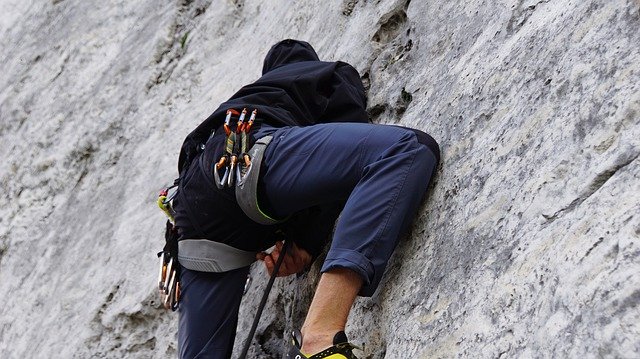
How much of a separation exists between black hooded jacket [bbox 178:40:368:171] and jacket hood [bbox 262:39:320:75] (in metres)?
0.08

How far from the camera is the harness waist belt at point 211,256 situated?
4.30m

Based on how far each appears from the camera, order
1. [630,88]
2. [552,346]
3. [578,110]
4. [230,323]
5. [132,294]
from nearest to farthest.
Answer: [552,346] < [630,88] < [578,110] < [230,323] < [132,294]

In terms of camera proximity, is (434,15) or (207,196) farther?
(434,15)

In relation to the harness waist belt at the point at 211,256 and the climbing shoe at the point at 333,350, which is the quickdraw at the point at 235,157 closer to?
the harness waist belt at the point at 211,256

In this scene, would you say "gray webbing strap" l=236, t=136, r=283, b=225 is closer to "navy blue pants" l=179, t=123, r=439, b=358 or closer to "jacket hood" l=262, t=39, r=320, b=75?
"navy blue pants" l=179, t=123, r=439, b=358

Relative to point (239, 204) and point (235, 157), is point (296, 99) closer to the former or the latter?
point (235, 157)

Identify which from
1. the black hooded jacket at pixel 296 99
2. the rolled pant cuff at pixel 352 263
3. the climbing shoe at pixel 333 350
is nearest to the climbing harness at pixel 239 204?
the black hooded jacket at pixel 296 99

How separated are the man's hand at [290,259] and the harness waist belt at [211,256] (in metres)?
0.12

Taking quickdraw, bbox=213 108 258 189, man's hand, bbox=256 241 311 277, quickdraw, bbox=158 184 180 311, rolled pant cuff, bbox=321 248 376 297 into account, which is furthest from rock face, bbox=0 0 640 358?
quickdraw, bbox=213 108 258 189

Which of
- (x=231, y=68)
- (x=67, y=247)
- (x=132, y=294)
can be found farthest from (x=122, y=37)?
(x=132, y=294)

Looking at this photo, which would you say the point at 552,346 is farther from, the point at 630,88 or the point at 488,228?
the point at 630,88

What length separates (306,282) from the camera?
179 inches

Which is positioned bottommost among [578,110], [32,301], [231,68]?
[32,301]

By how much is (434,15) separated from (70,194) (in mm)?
4112
